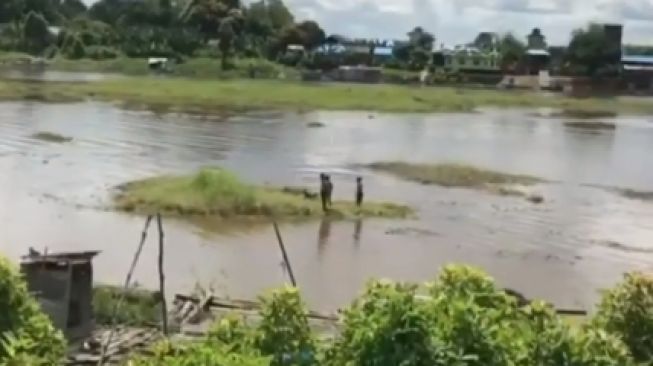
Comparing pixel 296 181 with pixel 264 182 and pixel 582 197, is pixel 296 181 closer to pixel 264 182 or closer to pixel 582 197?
pixel 264 182

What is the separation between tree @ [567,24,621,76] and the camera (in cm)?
10438

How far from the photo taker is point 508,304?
9.55 m

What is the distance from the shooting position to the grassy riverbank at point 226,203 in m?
29.4

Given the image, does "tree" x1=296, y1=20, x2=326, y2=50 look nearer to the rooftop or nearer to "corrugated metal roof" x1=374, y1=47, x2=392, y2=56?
"corrugated metal roof" x1=374, y1=47, x2=392, y2=56

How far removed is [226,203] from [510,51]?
3501 inches

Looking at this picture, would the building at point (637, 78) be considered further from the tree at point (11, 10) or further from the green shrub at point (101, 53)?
the tree at point (11, 10)

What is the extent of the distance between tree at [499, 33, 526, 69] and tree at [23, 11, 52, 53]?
41.3 m

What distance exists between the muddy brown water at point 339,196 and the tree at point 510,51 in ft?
162

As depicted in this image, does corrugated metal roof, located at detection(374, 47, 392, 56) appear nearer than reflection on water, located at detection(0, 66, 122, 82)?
No

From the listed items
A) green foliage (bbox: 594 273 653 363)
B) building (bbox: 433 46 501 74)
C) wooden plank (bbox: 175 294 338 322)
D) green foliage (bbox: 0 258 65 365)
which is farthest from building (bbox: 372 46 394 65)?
green foliage (bbox: 0 258 65 365)

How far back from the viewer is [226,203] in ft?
97.1

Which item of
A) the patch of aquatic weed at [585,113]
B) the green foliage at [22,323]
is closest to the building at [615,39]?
the patch of aquatic weed at [585,113]

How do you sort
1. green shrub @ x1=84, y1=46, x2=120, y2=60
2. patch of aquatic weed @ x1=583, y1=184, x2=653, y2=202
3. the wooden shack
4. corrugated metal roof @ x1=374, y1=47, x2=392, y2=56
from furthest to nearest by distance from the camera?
corrugated metal roof @ x1=374, y1=47, x2=392, y2=56
green shrub @ x1=84, y1=46, x2=120, y2=60
patch of aquatic weed @ x1=583, y1=184, x2=653, y2=202
the wooden shack

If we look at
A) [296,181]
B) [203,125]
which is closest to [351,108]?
[203,125]
